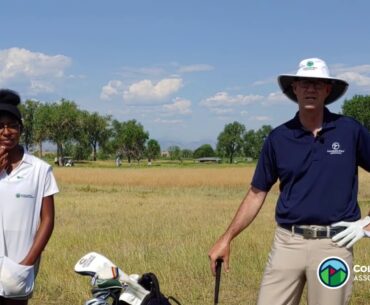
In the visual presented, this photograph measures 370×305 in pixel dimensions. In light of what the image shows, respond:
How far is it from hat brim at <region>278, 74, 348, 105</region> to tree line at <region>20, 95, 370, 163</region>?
227 ft

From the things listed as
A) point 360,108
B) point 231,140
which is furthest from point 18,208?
point 231,140

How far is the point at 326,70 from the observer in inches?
137

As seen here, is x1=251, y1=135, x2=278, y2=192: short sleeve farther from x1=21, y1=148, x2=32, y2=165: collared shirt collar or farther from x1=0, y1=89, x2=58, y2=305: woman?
x1=21, y1=148, x2=32, y2=165: collared shirt collar

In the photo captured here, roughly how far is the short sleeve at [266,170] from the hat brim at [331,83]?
39 cm

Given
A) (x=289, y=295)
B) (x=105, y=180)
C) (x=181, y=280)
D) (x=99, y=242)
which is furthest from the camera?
(x=105, y=180)

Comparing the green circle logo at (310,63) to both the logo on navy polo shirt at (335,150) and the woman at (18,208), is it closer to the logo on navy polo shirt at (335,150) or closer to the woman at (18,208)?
the logo on navy polo shirt at (335,150)

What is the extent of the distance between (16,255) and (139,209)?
13407 mm

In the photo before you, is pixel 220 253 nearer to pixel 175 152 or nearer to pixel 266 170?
pixel 266 170

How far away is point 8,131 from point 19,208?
0.48 m

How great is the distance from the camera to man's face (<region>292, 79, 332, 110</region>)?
11.4 feet

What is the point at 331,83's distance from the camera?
3.55 m

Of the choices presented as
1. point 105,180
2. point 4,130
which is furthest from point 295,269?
point 105,180

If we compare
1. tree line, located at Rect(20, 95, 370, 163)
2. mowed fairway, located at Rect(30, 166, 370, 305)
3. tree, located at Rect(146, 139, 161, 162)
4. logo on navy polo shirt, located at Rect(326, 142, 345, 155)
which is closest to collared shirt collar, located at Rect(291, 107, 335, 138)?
logo on navy polo shirt, located at Rect(326, 142, 345, 155)

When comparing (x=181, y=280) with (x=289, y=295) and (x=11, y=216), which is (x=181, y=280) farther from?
(x=11, y=216)
